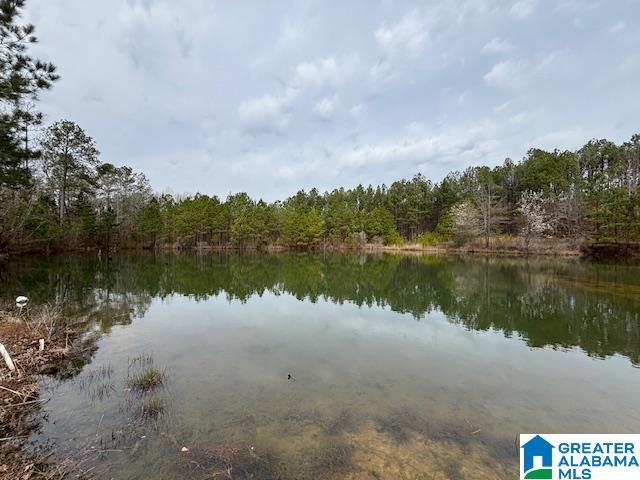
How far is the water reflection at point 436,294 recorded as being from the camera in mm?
9758

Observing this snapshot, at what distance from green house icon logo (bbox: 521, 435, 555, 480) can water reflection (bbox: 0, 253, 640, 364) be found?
5775mm

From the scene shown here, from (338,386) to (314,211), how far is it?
49.0 metres

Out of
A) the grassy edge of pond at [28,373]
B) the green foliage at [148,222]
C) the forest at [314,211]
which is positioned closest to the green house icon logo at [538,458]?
the grassy edge of pond at [28,373]

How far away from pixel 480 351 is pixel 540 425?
3.28 metres

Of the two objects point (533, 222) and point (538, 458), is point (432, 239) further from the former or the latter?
point (538, 458)

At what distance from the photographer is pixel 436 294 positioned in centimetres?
1512

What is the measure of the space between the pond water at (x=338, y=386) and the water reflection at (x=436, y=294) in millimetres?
137

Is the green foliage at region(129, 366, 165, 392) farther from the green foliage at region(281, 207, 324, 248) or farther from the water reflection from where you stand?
the green foliage at region(281, 207, 324, 248)

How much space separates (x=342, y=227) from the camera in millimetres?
53938

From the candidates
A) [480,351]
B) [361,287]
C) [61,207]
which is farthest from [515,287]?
[61,207]

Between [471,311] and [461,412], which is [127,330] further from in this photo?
[471,311]

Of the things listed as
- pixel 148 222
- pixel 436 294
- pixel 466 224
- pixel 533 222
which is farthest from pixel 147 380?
pixel 148 222

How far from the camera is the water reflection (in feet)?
32.0

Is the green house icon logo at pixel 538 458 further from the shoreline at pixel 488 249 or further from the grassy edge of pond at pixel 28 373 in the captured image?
the shoreline at pixel 488 249
